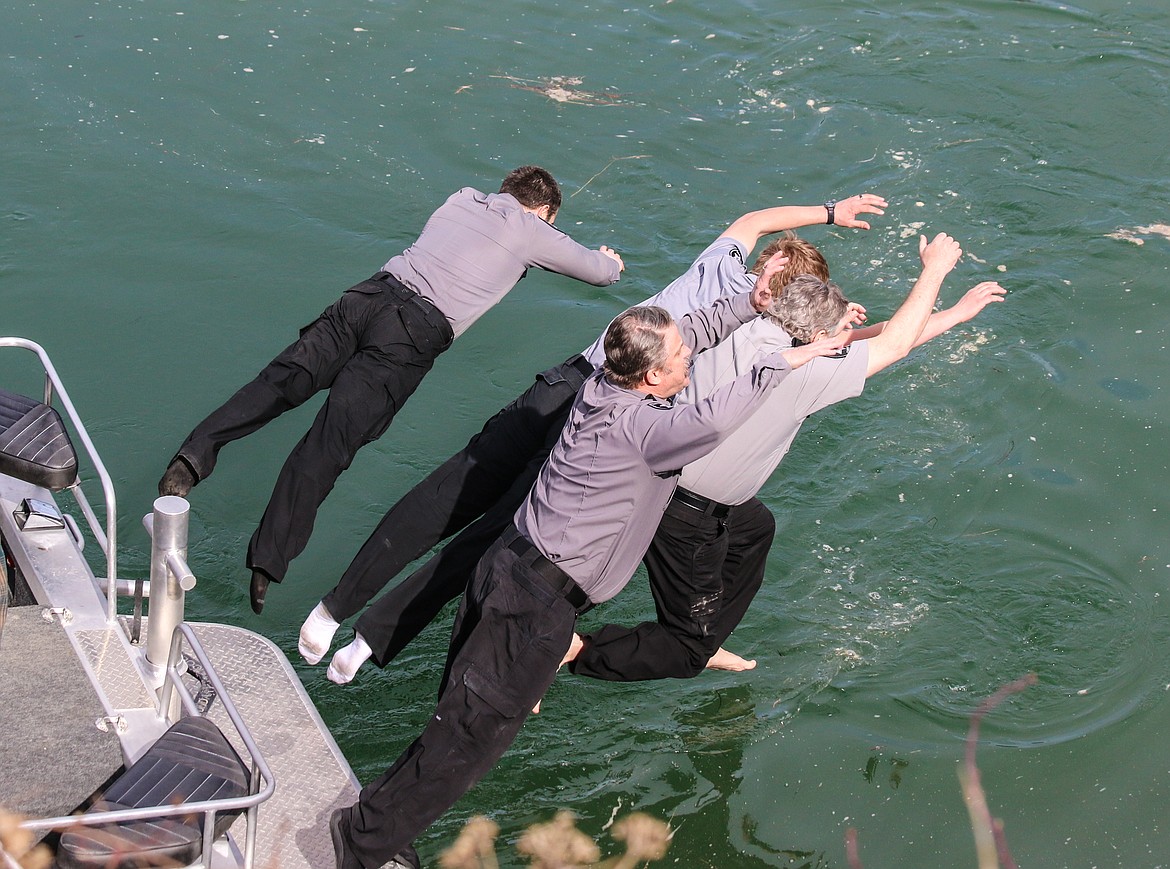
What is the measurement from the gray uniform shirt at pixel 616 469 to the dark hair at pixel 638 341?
0.35 feet

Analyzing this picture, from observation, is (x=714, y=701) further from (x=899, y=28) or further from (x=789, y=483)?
(x=899, y=28)

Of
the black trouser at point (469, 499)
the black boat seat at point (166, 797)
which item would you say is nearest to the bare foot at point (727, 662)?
the black trouser at point (469, 499)

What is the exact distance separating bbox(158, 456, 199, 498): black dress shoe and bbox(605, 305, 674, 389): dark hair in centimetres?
236

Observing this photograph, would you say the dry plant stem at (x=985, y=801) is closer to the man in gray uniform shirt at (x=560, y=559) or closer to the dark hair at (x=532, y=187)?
the man in gray uniform shirt at (x=560, y=559)

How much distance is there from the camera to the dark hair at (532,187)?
6.18m

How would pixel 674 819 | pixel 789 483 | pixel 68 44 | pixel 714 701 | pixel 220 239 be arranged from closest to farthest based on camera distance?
pixel 674 819, pixel 714 701, pixel 789 483, pixel 220 239, pixel 68 44

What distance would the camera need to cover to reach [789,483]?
7.26 meters

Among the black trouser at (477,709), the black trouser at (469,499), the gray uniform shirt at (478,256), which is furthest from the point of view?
the gray uniform shirt at (478,256)

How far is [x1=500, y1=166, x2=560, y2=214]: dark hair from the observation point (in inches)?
243

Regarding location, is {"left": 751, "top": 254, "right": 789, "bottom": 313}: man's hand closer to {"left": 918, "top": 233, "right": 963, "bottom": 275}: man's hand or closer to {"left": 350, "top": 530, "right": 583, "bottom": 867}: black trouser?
Result: {"left": 918, "top": 233, "right": 963, "bottom": 275}: man's hand

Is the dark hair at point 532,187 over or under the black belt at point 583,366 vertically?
over

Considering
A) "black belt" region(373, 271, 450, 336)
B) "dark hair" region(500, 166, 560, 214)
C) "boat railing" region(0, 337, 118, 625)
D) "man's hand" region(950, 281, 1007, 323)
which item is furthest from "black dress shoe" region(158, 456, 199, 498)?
"man's hand" region(950, 281, 1007, 323)

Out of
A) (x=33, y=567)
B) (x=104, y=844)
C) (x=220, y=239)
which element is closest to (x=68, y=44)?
(x=220, y=239)

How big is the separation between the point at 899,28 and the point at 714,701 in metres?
8.58
